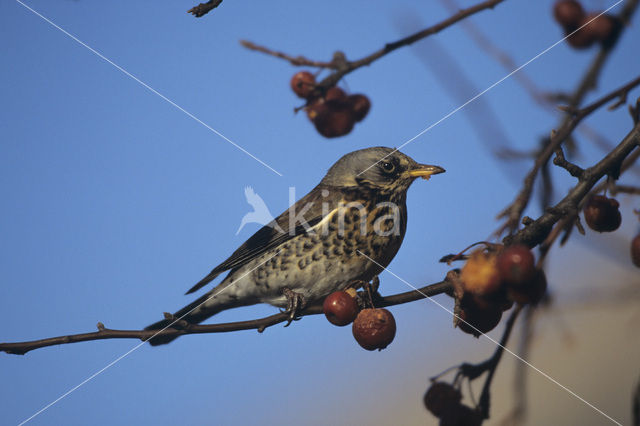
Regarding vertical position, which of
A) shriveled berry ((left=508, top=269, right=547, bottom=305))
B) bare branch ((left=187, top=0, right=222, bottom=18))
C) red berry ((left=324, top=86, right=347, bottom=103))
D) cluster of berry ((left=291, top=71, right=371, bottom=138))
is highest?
bare branch ((left=187, top=0, right=222, bottom=18))

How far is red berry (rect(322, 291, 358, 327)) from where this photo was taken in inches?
59.1

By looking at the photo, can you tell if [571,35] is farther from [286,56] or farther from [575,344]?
[575,344]

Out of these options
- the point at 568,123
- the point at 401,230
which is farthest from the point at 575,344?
the point at 401,230

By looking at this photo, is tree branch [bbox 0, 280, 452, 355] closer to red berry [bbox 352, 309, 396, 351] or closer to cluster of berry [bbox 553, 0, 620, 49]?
red berry [bbox 352, 309, 396, 351]

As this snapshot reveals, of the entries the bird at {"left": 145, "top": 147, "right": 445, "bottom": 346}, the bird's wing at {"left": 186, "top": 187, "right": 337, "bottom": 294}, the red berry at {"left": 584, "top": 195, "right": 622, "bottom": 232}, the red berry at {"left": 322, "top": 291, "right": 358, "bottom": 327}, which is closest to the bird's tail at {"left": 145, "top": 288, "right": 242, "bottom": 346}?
the bird at {"left": 145, "top": 147, "right": 445, "bottom": 346}

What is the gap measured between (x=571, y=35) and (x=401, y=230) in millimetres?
1249

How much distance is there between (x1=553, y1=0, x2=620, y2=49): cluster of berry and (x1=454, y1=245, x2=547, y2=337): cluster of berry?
1.20 feet

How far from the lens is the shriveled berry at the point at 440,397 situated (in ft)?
4.18

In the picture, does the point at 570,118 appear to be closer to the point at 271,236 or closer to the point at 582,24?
the point at 582,24

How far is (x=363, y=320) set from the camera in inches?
57.8

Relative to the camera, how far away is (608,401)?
364cm

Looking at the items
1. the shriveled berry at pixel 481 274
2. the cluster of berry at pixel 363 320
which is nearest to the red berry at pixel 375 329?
the cluster of berry at pixel 363 320

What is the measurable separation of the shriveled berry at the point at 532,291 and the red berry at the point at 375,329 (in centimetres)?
46

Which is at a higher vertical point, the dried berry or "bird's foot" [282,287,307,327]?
the dried berry
